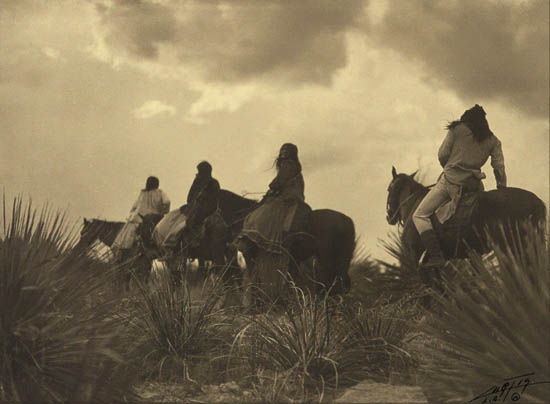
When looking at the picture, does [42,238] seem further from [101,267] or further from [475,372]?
[475,372]

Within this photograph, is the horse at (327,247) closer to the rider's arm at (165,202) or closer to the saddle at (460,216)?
the saddle at (460,216)

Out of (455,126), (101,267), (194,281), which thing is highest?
(455,126)

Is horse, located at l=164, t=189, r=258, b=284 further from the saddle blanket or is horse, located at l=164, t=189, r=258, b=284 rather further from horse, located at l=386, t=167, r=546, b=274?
horse, located at l=386, t=167, r=546, b=274

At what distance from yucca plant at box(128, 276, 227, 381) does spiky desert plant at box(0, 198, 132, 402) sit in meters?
1.06

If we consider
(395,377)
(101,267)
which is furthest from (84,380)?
(395,377)

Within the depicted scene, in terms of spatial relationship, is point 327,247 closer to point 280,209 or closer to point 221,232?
point 280,209

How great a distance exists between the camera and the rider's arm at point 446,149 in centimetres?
848

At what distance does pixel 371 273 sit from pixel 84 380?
8.95m

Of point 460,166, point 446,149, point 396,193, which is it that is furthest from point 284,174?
point 460,166

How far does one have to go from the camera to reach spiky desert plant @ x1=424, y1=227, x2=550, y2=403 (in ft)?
12.4

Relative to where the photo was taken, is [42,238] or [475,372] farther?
[42,238]

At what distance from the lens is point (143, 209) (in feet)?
43.9

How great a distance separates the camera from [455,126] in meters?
8.45

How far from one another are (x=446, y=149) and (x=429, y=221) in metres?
0.83
